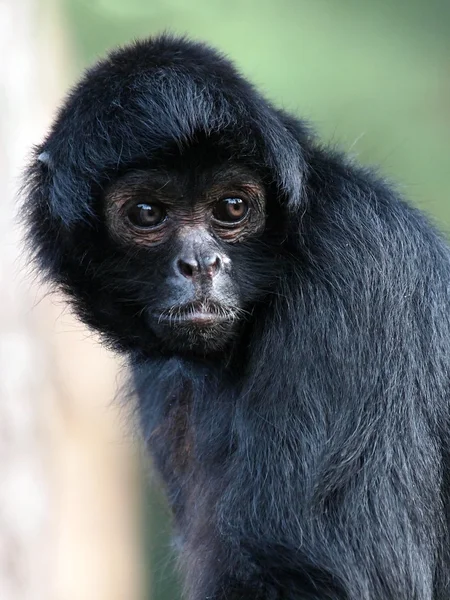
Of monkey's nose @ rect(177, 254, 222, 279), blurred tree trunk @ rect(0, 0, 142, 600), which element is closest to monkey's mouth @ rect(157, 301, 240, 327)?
monkey's nose @ rect(177, 254, 222, 279)

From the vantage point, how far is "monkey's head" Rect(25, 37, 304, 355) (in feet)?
17.5

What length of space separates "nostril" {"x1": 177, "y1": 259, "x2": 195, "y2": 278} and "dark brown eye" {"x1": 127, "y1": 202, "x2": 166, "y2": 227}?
301mm

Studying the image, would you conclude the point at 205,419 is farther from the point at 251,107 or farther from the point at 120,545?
the point at 120,545

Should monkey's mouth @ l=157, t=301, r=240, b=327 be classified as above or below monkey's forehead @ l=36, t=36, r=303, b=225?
below

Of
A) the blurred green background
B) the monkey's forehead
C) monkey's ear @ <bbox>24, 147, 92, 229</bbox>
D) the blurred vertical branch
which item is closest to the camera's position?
the monkey's forehead

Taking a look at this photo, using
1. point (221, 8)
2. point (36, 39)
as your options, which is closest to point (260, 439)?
point (36, 39)

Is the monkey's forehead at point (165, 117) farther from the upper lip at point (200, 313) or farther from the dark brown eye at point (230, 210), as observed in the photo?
the upper lip at point (200, 313)

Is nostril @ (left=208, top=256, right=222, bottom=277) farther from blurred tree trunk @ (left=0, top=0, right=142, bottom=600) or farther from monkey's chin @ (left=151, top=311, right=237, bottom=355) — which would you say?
blurred tree trunk @ (left=0, top=0, right=142, bottom=600)

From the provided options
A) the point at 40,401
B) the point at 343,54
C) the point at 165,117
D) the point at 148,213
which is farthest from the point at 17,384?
the point at 343,54

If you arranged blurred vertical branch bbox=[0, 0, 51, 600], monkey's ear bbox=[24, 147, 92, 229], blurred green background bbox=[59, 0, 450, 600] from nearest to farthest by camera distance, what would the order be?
monkey's ear bbox=[24, 147, 92, 229], blurred vertical branch bbox=[0, 0, 51, 600], blurred green background bbox=[59, 0, 450, 600]

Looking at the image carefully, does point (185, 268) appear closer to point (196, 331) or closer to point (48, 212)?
point (196, 331)

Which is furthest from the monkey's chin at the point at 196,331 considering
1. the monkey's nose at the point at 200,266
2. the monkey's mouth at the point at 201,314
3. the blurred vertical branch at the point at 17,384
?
the blurred vertical branch at the point at 17,384

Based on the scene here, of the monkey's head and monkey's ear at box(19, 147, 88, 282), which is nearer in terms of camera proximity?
the monkey's head

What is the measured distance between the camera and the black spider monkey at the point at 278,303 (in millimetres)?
5324
